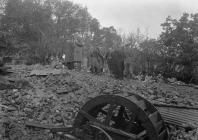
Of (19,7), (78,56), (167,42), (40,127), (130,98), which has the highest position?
(19,7)

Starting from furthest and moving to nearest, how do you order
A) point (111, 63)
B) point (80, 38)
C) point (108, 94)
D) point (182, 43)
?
1. point (80, 38)
2. point (182, 43)
3. point (111, 63)
4. point (108, 94)

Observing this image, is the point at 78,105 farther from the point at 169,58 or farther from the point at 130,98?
the point at 169,58

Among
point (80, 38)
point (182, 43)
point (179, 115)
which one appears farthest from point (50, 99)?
point (80, 38)

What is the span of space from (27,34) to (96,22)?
15.2 m

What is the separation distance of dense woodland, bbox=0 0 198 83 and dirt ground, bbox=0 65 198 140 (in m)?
3.80

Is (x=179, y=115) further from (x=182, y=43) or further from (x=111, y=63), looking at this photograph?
(x=182, y=43)

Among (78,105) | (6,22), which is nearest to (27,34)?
(6,22)

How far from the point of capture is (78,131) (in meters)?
5.52

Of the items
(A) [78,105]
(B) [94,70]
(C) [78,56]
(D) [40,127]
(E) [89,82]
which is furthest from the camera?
(C) [78,56]

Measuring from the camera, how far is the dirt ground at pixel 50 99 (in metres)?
5.79

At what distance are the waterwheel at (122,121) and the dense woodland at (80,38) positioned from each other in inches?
281

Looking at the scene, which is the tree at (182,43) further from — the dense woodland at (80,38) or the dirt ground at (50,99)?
the dirt ground at (50,99)

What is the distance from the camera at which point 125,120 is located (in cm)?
584

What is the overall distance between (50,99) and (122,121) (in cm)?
274
